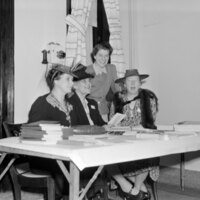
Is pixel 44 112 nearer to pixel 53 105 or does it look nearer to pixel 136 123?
pixel 53 105

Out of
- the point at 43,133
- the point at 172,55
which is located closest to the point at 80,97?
the point at 43,133

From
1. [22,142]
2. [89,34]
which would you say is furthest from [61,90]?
[89,34]

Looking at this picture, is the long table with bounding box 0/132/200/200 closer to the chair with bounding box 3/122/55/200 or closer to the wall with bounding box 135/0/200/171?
the chair with bounding box 3/122/55/200

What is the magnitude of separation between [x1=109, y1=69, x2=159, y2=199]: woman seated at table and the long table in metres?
0.87

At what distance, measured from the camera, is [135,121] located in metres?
3.73

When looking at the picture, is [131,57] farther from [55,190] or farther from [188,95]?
[55,190]

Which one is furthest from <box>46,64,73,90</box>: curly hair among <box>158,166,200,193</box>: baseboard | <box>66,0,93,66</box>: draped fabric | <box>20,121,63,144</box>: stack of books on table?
<box>158,166,200,193</box>: baseboard

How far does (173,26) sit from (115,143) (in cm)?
277

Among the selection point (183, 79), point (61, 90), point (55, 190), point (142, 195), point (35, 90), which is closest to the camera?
point (55, 190)

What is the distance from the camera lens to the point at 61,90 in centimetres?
306

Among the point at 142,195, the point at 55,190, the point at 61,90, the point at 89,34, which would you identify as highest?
the point at 89,34

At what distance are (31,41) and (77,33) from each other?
2.06 ft

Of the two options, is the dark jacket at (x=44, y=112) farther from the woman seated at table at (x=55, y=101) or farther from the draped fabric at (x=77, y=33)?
the draped fabric at (x=77, y=33)

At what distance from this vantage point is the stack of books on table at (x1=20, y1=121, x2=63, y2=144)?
229 cm
